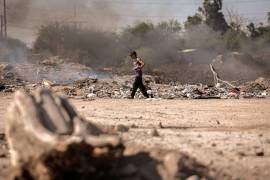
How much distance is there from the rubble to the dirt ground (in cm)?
63

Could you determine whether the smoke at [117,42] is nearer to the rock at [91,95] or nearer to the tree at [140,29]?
the tree at [140,29]

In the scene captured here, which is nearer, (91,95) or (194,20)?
(91,95)

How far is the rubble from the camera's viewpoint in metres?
4.88

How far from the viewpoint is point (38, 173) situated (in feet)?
16.6

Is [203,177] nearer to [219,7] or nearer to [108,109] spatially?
[108,109]

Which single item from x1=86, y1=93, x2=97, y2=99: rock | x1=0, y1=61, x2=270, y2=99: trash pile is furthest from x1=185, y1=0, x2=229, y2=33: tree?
x1=86, y1=93, x2=97, y2=99: rock

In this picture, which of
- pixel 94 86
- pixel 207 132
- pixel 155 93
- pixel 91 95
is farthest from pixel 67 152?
pixel 94 86

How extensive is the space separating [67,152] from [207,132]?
13.7 ft

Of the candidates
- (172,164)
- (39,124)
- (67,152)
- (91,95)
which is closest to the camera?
(67,152)

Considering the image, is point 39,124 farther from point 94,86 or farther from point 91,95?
point 94,86

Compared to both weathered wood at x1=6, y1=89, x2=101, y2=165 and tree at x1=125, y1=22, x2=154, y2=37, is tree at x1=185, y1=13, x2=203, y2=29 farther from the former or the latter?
weathered wood at x1=6, y1=89, x2=101, y2=165

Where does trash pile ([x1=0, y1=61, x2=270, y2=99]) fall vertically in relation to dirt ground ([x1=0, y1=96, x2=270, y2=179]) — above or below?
below

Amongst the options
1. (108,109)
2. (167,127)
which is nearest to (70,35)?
(108,109)

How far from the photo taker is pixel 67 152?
4809mm
